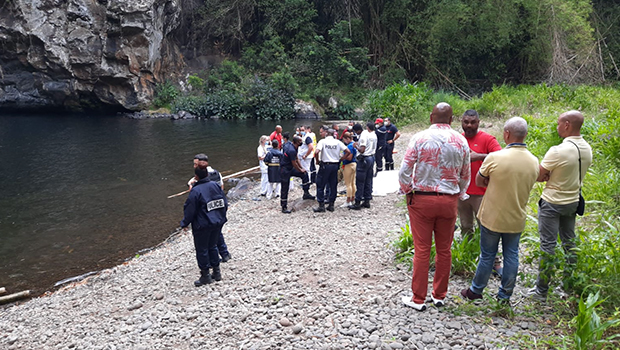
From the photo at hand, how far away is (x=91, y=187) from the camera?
1405 cm

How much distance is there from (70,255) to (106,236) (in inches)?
41.5

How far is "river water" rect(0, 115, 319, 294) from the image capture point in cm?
896

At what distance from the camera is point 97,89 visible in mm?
32094

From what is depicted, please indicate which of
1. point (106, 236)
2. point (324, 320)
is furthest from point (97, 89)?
point (324, 320)

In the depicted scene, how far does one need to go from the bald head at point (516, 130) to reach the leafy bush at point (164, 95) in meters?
32.8

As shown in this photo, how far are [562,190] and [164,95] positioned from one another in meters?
33.3

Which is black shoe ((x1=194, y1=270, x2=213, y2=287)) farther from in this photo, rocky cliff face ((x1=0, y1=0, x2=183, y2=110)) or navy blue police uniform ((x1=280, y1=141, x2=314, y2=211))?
rocky cliff face ((x1=0, y1=0, x2=183, y2=110))

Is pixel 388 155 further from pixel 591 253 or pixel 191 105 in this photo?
pixel 191 105

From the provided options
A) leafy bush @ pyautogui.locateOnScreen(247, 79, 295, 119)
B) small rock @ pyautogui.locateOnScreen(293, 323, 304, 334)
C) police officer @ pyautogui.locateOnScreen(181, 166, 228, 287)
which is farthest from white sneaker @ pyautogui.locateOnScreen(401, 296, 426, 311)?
leafy bush @ pyautogui.locateOnScreen(247, 79, 295, 119)

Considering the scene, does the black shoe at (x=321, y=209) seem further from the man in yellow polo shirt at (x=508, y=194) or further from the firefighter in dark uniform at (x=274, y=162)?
the man in yellow polo shirt at (x=508, y=194)

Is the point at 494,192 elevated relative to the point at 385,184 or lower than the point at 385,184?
elevated

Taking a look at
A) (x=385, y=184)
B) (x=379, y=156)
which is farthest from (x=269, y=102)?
(x=385, y=184)

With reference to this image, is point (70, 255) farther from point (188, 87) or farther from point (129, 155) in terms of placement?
point (188, 87)

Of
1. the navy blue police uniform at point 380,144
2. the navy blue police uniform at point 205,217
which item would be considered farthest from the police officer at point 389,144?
the navy blue police uniform at point 205,217
